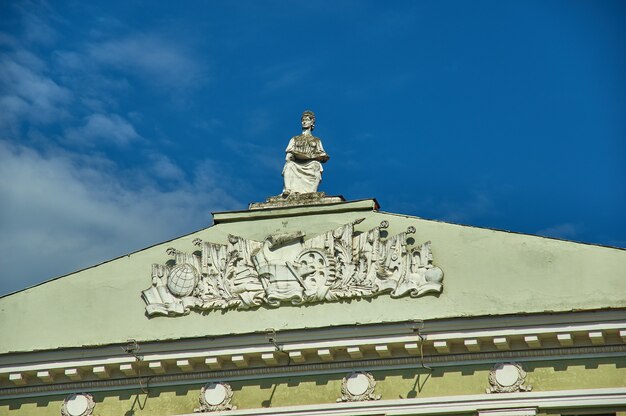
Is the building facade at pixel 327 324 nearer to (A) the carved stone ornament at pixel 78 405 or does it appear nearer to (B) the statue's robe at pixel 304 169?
(A) the carved stone ornament at pixel 78 405

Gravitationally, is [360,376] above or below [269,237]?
below

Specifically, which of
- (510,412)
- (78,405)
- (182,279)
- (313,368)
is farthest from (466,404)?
(78,405)

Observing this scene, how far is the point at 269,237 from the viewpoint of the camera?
1211 inches

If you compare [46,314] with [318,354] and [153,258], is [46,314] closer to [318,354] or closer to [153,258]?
[153,258]

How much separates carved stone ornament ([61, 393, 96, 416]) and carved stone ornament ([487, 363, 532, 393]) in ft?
24.1

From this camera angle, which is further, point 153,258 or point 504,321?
point 153,258

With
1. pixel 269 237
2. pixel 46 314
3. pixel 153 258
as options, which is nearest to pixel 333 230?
pixel 269 237

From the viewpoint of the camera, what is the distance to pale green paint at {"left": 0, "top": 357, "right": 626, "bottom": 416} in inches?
1110

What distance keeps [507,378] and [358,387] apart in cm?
262

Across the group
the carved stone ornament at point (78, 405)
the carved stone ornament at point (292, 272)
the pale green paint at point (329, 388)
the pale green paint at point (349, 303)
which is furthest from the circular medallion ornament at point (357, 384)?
the carved stone ornament at point (78, 405)

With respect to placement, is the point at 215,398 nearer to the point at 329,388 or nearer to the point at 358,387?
the point at 329,388

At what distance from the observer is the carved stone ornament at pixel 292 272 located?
29797mm

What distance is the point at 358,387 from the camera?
29172 mm

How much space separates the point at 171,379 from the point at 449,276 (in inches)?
210
